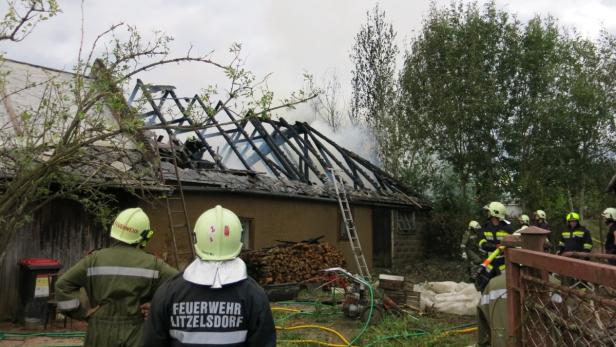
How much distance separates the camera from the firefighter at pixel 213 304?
2.20 metres

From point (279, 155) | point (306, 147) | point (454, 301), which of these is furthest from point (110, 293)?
point (306, 147)

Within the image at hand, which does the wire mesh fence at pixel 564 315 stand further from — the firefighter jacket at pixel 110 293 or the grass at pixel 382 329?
the grass at pixel 382 329

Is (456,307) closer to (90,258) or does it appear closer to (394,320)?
(394,320)

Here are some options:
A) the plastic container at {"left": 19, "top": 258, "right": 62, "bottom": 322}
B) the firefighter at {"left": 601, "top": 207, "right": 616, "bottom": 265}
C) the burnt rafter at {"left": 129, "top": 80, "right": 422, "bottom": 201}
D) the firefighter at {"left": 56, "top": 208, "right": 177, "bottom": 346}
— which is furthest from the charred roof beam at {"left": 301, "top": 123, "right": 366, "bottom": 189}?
the firefighter at {"left": 56, "top": 208, "right": 177, "bottom": 346}

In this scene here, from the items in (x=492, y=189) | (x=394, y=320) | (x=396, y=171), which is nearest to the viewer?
(x=394, y=320)

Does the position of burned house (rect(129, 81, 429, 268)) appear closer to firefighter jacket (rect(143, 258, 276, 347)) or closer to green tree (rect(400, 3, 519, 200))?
green tree (rect(400, 3, 519, 200))

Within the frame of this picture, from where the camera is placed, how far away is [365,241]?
50.4 feet

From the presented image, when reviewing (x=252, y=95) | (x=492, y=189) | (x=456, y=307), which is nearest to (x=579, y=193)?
(x=492, y=189)

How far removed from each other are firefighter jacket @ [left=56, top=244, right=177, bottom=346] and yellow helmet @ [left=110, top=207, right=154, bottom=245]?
108 mm

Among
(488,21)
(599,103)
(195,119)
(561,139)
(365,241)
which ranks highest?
(488,21)

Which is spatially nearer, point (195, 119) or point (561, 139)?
point (195, 119)

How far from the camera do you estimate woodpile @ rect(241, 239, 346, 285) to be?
11.1 m

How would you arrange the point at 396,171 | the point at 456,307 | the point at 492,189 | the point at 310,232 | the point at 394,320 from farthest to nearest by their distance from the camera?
1. the point at 396,171
2. the point at 492,189
3. the point at 310,232
4. the point at 456,307
5. the point at 394,320

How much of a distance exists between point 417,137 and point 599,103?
6.20 m
